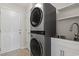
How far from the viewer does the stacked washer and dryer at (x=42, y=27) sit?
3.84ft

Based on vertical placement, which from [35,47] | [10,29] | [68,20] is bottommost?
[35,47]

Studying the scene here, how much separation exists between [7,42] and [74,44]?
86 centimetres

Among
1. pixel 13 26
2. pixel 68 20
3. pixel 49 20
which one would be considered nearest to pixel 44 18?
pixel 49 20

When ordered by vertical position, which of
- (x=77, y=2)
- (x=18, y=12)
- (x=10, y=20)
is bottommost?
(x=10, y=20)

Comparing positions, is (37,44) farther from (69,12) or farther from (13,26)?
(69,12)

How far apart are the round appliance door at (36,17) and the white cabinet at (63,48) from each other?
33 cm

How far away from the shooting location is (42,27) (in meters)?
1.22

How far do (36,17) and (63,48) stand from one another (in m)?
0.58

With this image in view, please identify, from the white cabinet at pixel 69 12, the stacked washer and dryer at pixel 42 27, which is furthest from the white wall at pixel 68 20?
the stacked washer and dryer at pixel 42 27

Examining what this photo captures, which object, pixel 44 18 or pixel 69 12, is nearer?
pixel 69 12

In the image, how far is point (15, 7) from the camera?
43.1 inches

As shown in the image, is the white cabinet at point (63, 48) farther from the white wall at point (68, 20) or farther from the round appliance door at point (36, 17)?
the round appliance door at point (36, 17)

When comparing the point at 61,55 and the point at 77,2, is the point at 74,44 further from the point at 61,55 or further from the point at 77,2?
the point at 77,2

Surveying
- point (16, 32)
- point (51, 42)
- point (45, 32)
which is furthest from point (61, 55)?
point (16, 32)
